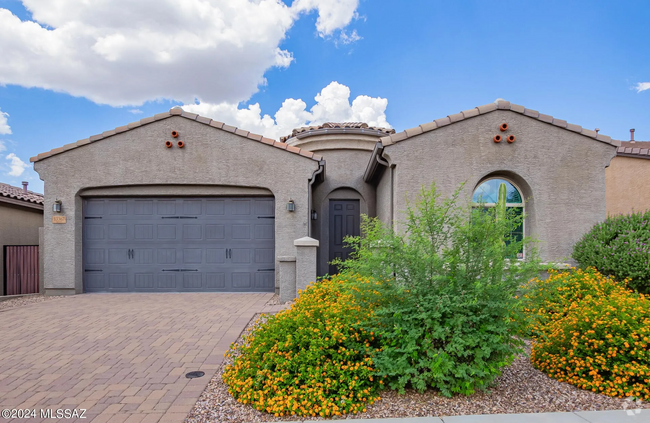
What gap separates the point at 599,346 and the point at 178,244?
9.03 metres

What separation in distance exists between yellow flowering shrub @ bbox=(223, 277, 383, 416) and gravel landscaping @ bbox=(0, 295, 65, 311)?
7674 millimetres

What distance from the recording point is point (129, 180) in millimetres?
8961

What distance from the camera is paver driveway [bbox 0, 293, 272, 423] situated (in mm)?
3471

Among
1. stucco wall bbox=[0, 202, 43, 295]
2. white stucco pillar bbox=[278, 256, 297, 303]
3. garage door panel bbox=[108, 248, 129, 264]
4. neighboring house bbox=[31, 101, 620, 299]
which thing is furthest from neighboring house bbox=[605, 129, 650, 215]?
stucco wall bbox=[0, 202, 43, 295]

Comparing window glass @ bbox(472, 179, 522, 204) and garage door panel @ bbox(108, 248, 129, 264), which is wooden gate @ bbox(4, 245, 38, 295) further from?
window glass @ bbox(472, 179, 522, 204)

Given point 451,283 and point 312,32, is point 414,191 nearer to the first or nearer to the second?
point 451,283

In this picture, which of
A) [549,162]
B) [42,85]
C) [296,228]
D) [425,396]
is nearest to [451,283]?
[425,396]

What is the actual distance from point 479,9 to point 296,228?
779 cm

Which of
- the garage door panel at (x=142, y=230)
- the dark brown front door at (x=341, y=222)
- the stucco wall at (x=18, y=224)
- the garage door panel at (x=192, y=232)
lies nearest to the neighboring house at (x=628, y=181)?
the dark brown front door at (x=341, y=222)

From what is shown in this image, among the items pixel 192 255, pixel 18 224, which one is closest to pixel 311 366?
pixel 192 255

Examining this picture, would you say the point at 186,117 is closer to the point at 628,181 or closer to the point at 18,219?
the point at 18,219

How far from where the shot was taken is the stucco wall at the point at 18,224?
11305mm

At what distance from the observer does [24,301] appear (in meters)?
8.49

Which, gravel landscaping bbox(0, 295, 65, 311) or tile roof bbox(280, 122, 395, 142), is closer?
gravel landscaping bbox(0, 295, 65, 311)
